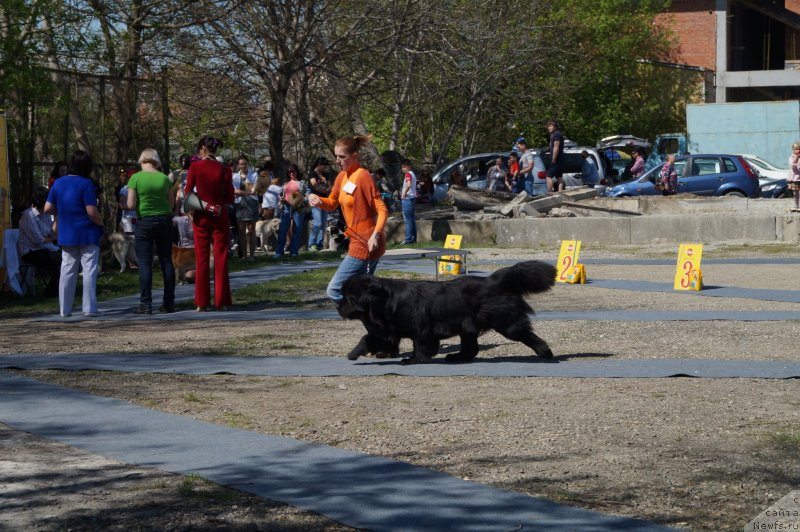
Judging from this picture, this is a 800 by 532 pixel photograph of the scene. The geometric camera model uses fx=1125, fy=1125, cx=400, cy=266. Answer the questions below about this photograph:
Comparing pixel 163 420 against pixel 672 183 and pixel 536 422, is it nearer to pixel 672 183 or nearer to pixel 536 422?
pixel 536 422

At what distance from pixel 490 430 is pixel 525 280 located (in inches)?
93.1

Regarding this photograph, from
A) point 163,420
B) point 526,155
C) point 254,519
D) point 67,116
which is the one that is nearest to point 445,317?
point 163,420

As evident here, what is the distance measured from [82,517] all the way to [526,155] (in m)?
24.6

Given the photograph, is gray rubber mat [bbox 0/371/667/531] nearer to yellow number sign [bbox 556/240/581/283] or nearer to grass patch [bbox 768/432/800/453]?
grass patch [bbox 768/432/800/453]

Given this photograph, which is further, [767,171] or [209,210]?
[767,171]

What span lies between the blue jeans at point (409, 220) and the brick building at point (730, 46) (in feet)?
93.7

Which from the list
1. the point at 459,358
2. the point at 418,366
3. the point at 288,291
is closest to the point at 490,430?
the point at 418,366

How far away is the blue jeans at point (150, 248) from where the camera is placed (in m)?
12.9

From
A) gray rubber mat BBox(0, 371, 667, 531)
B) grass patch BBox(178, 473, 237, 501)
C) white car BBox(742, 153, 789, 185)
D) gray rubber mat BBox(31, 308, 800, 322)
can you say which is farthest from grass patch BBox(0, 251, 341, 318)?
white car BBox(742, 153, 789, 185)

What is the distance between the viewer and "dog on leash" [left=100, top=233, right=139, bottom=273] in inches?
728

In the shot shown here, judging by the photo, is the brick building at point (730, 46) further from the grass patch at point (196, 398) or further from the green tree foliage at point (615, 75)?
the grass patch at point (196, 398)

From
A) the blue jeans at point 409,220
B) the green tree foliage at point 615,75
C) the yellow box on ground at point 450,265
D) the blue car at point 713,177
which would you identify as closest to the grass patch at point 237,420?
the yellow box on ground at point 450,265

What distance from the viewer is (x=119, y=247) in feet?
60.7

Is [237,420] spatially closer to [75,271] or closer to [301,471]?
[301,471]
